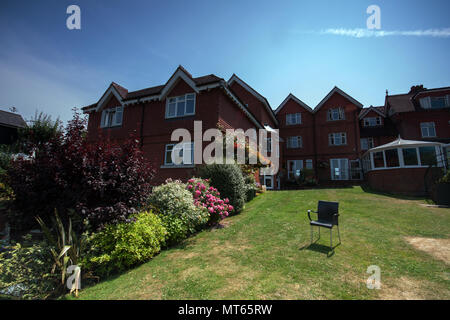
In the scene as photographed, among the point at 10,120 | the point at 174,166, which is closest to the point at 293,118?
the point at 174,166

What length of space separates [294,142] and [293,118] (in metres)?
3.36

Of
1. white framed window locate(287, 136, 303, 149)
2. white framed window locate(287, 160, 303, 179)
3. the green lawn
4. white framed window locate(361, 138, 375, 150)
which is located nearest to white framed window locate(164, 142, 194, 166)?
the green lawn

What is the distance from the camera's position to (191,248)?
606 cm

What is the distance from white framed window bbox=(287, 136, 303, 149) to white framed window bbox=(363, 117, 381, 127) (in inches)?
388

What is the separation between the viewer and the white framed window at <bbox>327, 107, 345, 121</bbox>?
24.5 m

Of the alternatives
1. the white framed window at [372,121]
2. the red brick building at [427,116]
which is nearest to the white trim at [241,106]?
the white framed window at [372,121]

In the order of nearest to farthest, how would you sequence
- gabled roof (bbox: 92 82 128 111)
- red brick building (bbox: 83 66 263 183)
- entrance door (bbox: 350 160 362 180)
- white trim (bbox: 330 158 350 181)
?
red brick building (bbox: 83 66 263 183) < gabled roof (bbox: 92 82 128 111) < entrance door (bbox: 350 160 362 180) < white trim (bbox: 330 158 350 181)

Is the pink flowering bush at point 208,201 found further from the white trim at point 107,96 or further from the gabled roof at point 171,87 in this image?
the white trim at point 107,96

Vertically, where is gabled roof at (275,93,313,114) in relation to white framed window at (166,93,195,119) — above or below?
above

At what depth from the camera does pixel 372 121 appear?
2709 cm

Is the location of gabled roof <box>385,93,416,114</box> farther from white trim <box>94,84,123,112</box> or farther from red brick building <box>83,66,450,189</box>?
white trim <box>94,84,123,112</box>

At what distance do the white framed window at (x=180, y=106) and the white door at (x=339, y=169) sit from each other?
18837 mm
